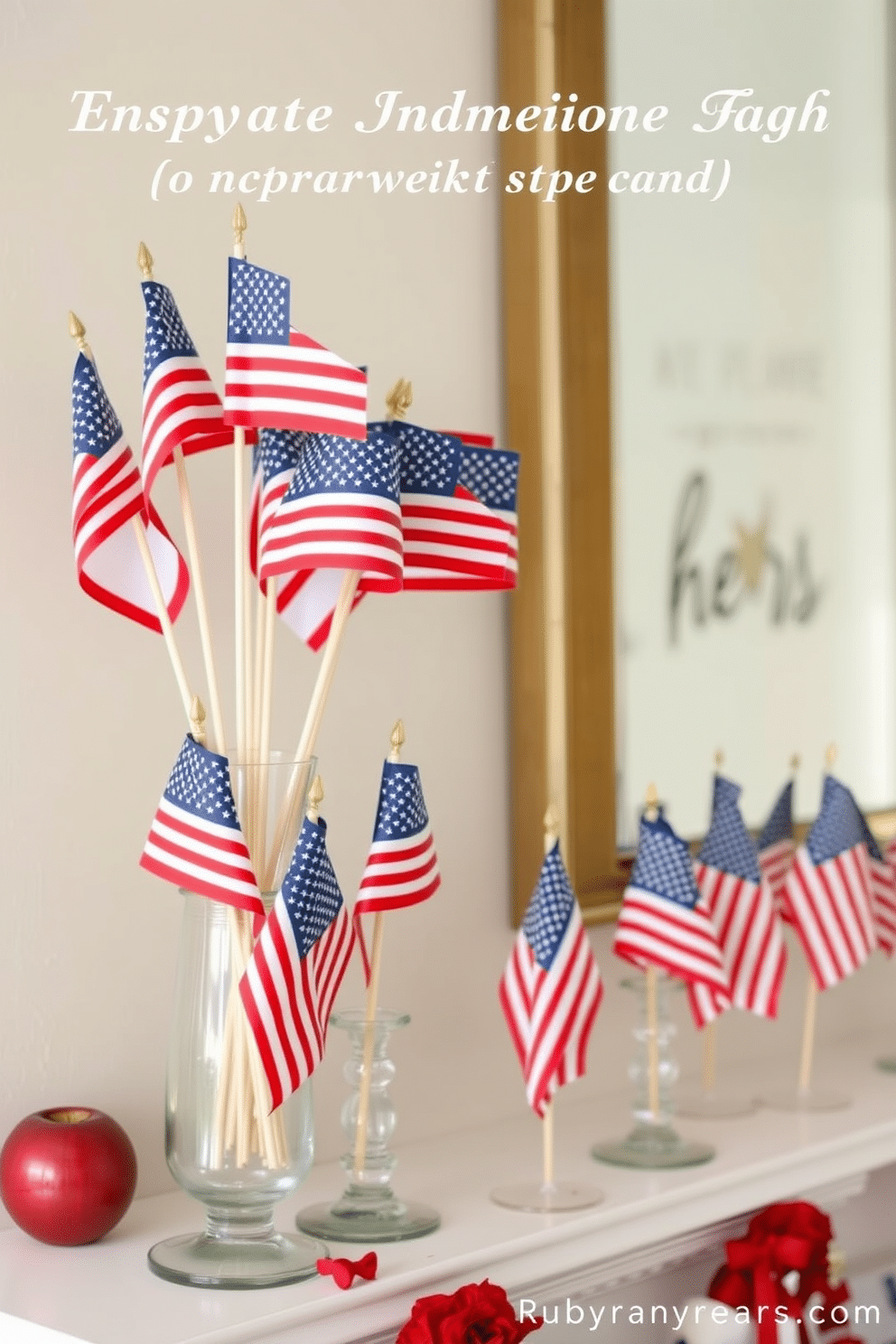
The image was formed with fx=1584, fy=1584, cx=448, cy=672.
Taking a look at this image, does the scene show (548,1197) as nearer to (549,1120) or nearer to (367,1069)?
(549,1120)

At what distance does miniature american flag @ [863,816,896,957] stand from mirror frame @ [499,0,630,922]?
397 mm

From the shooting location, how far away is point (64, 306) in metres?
1.41

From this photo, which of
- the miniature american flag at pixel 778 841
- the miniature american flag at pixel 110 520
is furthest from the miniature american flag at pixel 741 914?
the miniature american flag at pixel 110 520

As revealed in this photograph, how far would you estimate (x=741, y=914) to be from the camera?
5.84ft

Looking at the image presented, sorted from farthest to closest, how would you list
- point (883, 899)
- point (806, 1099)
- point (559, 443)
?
point (883, 899), point (806, 1099), point (559, 443)

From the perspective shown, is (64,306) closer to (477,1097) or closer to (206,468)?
(206,468)

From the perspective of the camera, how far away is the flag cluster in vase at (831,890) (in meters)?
1.85

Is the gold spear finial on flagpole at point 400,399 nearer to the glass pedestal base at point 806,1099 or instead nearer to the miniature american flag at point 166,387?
the miniature american flag at point 166,387

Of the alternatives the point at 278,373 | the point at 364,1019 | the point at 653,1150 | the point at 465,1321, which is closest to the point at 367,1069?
the point at 364,1019

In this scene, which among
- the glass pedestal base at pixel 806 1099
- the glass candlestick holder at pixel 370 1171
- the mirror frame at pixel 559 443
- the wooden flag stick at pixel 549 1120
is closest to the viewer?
the glass candlestick holder at pixel 370 1171

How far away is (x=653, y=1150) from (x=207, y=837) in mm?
671

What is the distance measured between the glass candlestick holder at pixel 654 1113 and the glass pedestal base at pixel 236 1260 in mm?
410

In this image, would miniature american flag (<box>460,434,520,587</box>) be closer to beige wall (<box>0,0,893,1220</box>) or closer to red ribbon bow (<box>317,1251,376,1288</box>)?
beige wall (<box>0,0,893,1220</box>)

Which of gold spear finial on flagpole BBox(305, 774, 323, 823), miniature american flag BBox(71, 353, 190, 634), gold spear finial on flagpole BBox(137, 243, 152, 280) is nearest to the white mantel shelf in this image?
gold spear finial on flagpole BBox(305, 774, 323, 823)
